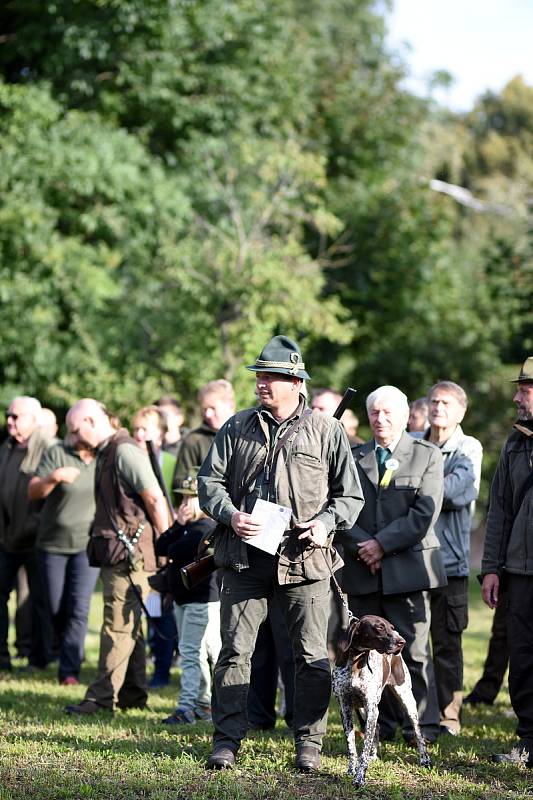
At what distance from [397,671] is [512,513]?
1.28 m

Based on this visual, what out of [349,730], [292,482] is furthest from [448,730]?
[292,482]

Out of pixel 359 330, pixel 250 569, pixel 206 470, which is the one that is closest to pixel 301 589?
pixel 250 569

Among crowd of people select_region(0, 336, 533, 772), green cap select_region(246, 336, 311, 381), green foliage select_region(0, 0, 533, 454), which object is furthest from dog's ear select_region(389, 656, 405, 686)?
green foliage select_region(0, 0, 533, 454)

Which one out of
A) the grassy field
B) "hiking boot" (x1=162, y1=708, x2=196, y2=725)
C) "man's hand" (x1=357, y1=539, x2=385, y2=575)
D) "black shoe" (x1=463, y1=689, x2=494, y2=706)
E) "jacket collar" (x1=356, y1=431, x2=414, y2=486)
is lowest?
the grassy field

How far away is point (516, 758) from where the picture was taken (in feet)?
22.0

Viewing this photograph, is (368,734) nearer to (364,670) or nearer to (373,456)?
(364,670)

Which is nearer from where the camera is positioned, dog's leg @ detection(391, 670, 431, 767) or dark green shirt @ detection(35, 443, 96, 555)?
dog's leg @ detection(391, 670, 431, 767)

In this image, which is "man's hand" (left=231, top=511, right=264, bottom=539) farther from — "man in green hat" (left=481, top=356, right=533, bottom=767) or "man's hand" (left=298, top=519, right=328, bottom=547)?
"man in green hat" (left=481, top=356, right=533, bottom=767)

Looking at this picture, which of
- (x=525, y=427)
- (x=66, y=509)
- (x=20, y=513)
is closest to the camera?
(x=525, y=427)

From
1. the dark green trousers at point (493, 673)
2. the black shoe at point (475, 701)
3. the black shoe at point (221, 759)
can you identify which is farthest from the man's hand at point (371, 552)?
the black shoe at point (475, 701)

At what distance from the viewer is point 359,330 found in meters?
27.0

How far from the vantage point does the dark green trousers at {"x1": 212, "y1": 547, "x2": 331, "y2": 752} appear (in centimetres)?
637

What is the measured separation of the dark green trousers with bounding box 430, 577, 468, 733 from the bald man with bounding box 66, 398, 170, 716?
2.11 meters

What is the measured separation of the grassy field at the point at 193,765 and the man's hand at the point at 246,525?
1336 mm
